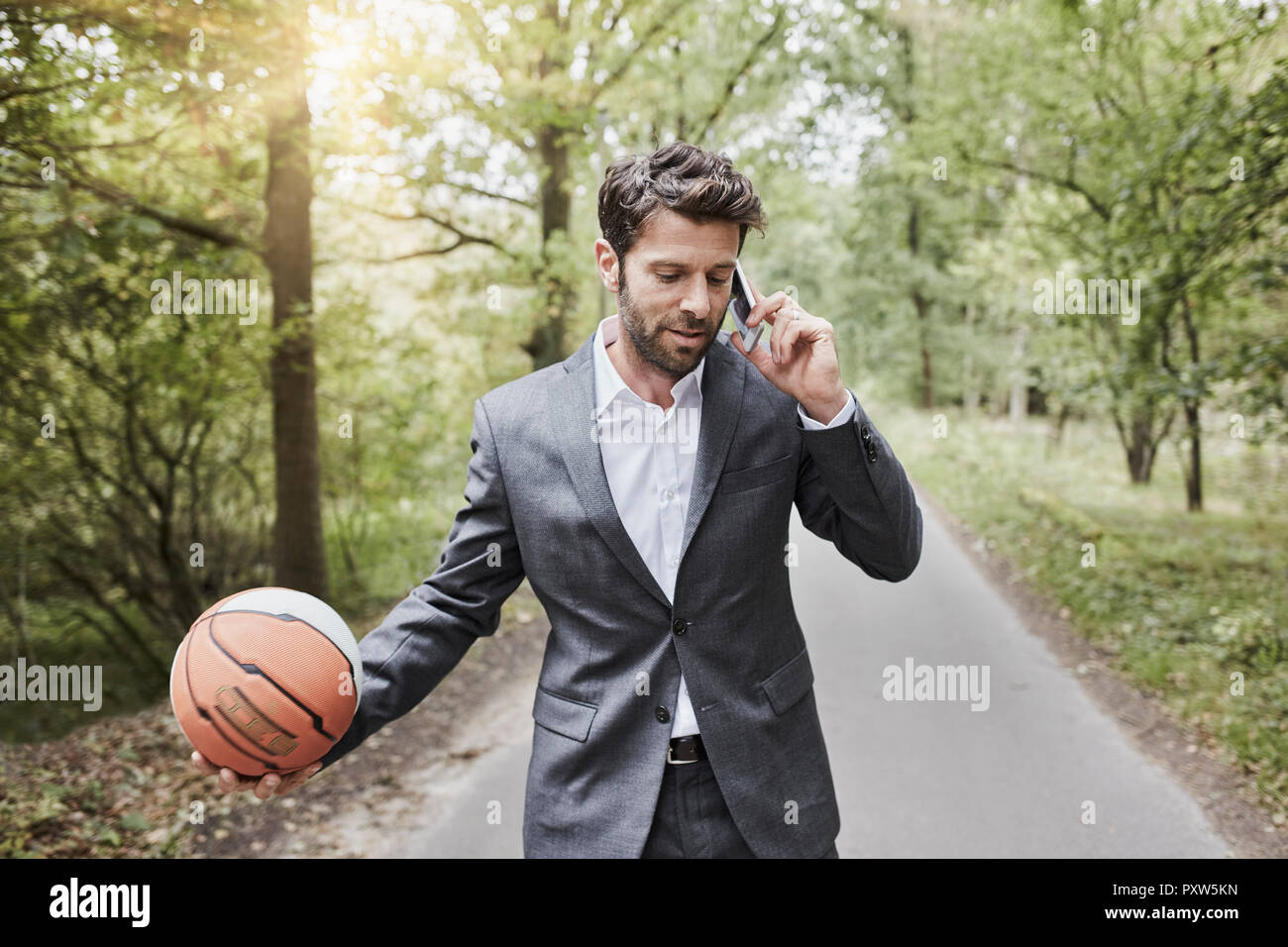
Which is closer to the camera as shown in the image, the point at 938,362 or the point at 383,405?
the point at 383,405

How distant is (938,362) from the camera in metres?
29.1

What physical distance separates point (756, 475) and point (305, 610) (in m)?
1.15

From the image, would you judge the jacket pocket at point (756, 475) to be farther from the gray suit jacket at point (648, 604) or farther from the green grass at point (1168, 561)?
the green grass at point (1168, 561)

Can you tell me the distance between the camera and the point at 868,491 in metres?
2.01

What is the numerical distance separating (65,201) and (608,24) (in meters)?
8.02

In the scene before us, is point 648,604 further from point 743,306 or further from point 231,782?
point 231,782

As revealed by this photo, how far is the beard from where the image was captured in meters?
2.06

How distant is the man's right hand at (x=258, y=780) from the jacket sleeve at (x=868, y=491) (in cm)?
130

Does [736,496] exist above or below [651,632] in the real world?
above

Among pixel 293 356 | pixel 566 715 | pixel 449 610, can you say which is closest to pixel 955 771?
pixel 566 715

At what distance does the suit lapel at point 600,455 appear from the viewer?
2084mm

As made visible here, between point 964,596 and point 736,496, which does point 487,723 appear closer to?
point 736,496

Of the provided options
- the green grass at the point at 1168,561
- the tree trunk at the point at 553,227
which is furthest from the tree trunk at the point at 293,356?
the green grass at the point at 1168,561

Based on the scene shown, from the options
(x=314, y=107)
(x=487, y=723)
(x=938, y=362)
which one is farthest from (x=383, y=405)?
(x=938, y=362)
